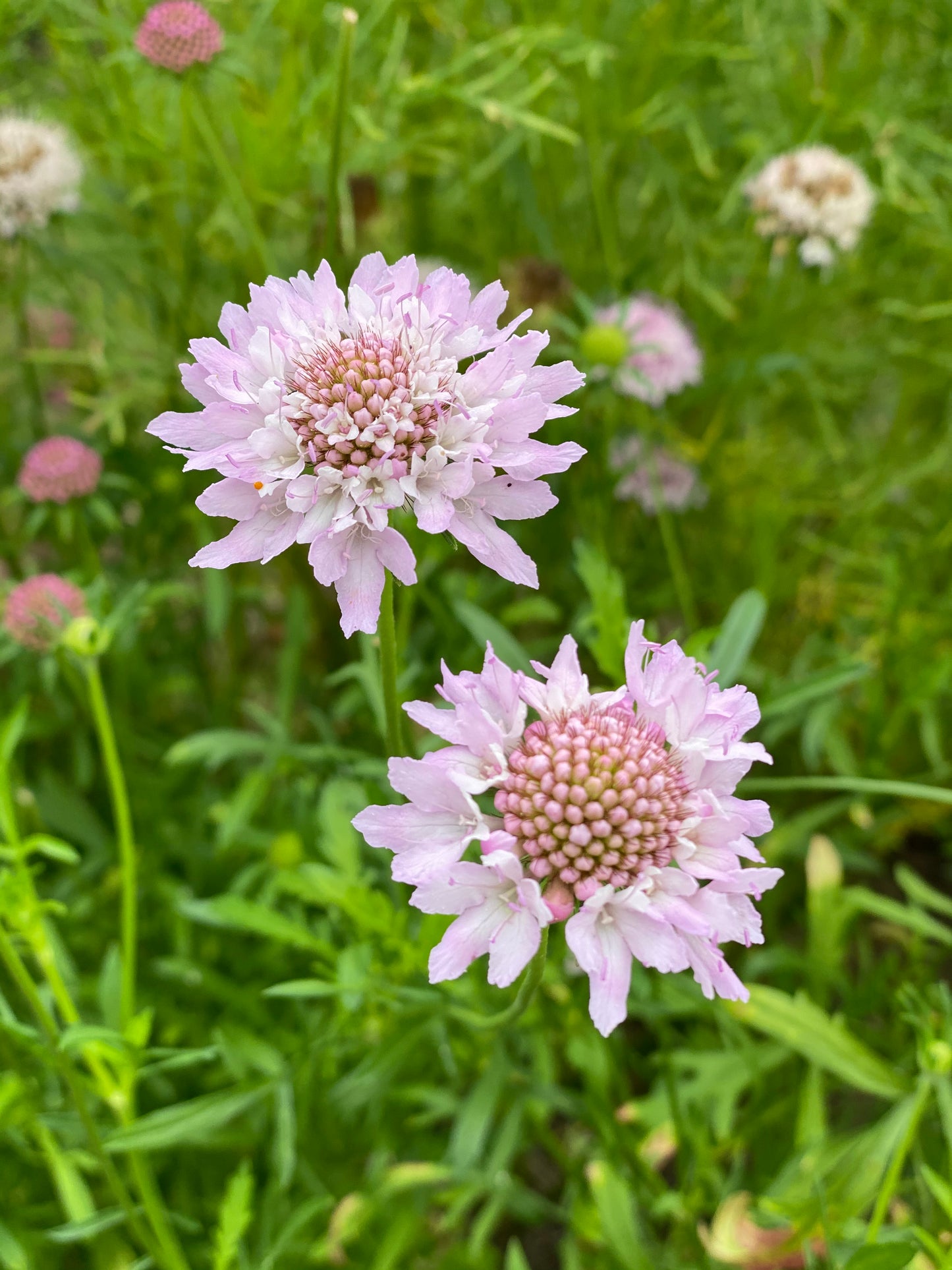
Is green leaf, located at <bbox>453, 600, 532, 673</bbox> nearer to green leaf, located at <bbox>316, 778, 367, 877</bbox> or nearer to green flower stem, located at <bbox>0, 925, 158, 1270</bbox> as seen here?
green leaf, located at <bbox>316, 778, 367, 877</bbox>

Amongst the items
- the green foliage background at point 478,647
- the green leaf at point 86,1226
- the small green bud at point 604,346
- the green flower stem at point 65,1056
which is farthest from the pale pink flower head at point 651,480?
the green leaf at point 86,1226

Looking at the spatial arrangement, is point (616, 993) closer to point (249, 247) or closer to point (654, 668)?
point (654, 668)

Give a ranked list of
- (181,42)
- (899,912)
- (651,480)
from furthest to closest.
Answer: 1. (651,480)
2. (899,912)
3. (181,42)

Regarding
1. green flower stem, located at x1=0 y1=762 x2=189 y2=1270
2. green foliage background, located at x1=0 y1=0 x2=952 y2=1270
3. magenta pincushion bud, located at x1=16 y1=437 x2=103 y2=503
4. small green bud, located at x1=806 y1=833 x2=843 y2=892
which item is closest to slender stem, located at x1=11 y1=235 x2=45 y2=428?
green foliage background, located at x1=0 y1=0 x2=952 y2=1270

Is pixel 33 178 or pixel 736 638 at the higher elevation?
pixel 33 178

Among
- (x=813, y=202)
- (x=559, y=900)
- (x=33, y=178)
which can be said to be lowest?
(x=559, y=900)

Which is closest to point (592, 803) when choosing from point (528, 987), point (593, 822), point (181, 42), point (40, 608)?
point (593, 822)

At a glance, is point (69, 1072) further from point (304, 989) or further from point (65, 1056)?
point (304, 989)
